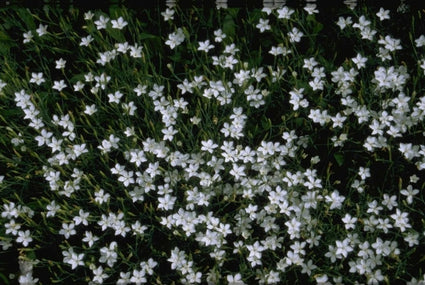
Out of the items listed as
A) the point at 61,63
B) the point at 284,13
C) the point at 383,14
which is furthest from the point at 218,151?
the point at 383,14

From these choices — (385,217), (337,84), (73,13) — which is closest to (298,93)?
(337,84)

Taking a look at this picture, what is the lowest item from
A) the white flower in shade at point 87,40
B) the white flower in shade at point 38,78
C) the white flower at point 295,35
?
the white flower at point 295,35

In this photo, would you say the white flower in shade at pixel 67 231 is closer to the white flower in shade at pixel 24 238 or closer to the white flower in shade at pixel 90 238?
the white flower in shade at pixel 90 238

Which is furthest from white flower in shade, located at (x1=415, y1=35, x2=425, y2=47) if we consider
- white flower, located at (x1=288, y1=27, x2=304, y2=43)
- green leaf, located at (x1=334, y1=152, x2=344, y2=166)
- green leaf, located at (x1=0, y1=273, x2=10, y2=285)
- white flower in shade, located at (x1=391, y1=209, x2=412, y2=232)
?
green leaf, located at (x1=0, y1=273, x2=10, y2=285)

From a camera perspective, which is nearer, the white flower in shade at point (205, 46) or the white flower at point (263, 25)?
the white flower in shade at point (205, 46)

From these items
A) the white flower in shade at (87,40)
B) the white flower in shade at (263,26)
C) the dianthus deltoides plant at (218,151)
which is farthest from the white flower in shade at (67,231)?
the white flower in shade at (263,26)

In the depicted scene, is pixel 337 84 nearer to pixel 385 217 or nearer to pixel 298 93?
pixel 298 93

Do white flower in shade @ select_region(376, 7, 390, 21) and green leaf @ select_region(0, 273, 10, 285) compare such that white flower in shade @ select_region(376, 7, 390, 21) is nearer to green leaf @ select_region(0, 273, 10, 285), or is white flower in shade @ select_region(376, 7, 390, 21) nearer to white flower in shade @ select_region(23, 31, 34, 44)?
white flower in shade @ select_region(23, 31, 34, 44)

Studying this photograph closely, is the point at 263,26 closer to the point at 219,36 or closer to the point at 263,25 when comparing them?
the point at 263,25

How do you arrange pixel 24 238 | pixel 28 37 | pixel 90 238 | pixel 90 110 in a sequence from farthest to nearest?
pixel 28 37 → pixel 90 110 → pixel 24 238 → pixel 90 238
